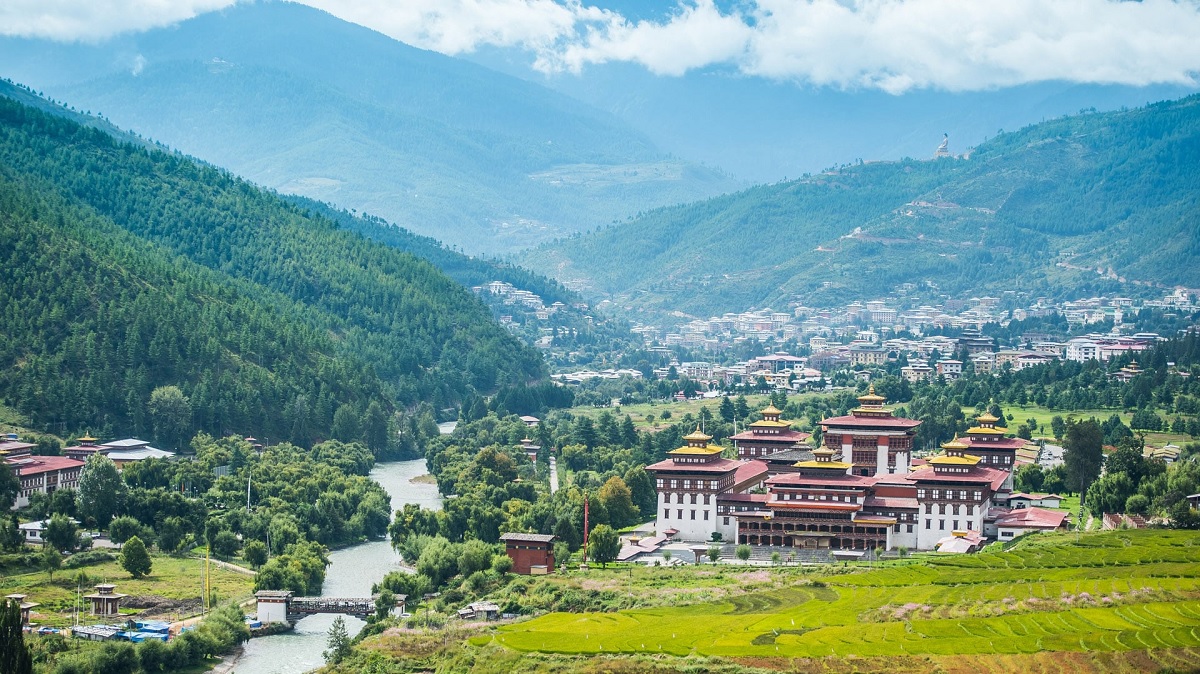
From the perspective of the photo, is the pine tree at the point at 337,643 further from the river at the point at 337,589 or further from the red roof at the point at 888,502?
the red roof at the point at 888,502

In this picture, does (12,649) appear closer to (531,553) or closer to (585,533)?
(531,553)

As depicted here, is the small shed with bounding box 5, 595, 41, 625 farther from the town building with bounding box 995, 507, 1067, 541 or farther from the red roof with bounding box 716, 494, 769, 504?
the town building with bounding box 995, 507, 1067, 541

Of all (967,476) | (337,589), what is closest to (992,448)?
(967,476)

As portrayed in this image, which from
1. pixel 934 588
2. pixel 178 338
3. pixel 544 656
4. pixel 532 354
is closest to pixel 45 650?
pixel 544 656

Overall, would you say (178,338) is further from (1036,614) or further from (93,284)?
(1036,614)

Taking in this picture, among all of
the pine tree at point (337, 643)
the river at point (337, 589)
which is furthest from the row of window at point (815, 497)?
the pine tree at point (337, 643)

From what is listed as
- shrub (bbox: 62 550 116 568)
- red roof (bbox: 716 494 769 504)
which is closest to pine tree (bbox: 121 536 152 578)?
shrub (bbox: 62 550 116 568)
